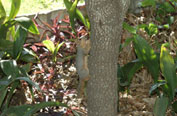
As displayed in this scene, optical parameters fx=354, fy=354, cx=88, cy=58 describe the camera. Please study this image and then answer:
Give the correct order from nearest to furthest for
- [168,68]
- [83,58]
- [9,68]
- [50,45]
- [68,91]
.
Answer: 1. [83,58]
2. [168,68]
3. [9,68]
4. [68,91]
5. [50,45]

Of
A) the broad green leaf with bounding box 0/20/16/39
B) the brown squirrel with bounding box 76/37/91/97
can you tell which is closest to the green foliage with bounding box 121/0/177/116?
the brown squirrel with bounding box 76/37/91/97

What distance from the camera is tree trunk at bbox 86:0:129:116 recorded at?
1881 mm

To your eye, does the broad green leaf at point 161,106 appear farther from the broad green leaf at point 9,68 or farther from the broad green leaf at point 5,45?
the broad green leaf at point 5,45

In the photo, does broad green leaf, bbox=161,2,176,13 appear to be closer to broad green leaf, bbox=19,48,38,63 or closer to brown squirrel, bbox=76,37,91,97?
broad green leaf, bbox=19,48,38,63

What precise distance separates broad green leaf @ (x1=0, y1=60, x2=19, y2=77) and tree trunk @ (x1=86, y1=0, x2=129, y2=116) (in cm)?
63

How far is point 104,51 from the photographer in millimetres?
1956

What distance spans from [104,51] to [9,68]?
33.2 inches

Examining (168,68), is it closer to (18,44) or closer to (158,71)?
(158,71)

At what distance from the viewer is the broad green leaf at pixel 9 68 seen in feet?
8.05

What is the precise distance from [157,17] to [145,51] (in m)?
1.71

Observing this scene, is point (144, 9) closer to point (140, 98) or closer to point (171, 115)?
point (140, 98)

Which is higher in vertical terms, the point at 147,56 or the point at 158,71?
the point at 147,56

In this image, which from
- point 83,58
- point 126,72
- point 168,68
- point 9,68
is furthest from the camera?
point 126,72

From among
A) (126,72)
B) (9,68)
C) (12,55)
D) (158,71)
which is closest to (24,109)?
(9,68)
